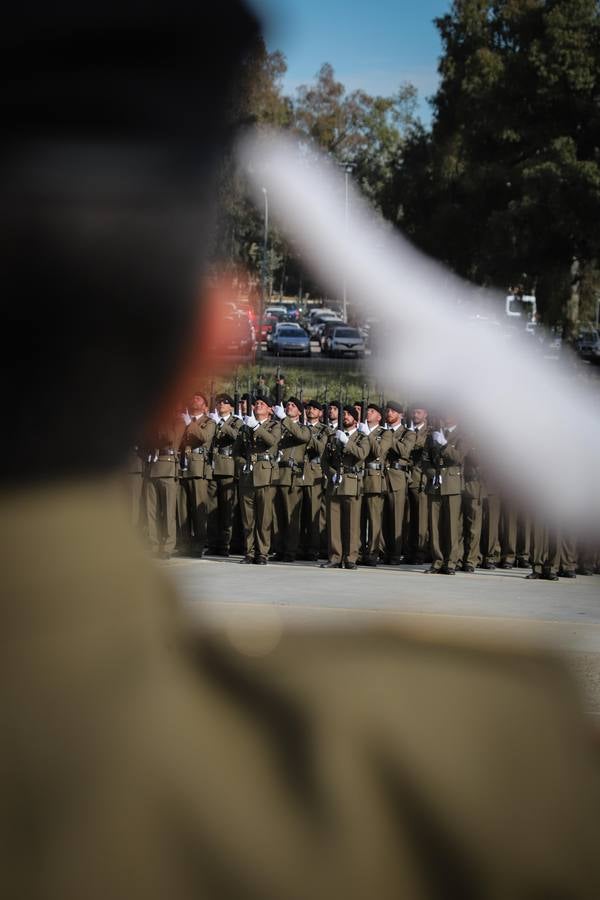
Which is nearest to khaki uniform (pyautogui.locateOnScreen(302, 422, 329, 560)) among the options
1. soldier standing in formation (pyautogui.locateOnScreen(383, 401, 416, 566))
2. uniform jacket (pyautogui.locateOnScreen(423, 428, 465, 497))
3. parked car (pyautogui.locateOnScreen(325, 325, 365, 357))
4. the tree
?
soldier standing in formation (pyautogui.locateOnScreen(383, 401, 416, 566))

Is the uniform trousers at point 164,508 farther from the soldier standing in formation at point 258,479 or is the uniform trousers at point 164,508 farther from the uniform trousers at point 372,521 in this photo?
the uniform trousers at point 372,521

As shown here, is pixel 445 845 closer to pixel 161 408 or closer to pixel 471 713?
pixel 471 713

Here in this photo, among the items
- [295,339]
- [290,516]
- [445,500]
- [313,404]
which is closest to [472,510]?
[445,500]

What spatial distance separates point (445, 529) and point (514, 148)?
20.8 m

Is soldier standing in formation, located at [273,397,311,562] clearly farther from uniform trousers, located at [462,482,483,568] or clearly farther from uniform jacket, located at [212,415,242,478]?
uniform trousers, located at [462,482,483,568]

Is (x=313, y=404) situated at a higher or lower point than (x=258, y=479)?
higher

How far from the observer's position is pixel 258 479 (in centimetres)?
1335

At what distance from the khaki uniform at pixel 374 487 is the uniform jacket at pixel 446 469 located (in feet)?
1.53

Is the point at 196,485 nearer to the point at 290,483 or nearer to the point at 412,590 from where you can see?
the point at 290,483

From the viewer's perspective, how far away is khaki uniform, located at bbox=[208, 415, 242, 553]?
13805 millimetres

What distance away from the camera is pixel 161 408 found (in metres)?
0.66

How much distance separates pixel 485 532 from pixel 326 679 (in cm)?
1280

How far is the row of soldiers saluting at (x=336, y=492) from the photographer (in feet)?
42.1

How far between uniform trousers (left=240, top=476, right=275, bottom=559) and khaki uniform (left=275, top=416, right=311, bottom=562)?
0.61ft
